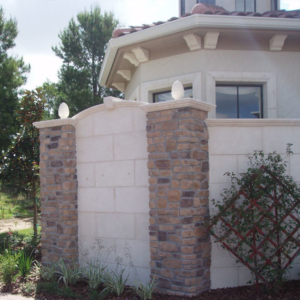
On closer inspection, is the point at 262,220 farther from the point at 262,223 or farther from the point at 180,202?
the point at 180,202

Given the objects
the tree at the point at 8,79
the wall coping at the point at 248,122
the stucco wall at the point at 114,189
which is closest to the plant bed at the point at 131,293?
the stucco wall at the point at 114,189

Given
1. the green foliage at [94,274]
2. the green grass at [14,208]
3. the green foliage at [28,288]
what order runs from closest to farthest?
the green foliage at [94,274] < the green foliage at [28,288] < the green grass at [14,208]

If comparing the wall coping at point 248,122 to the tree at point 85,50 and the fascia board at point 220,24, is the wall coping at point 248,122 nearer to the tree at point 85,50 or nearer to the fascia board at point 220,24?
the fascia board at point 220,24

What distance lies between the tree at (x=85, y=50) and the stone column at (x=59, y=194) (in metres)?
11.8

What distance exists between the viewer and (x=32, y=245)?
7930 millimetres

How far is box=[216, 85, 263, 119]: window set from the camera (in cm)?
715

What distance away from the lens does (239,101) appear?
7.20m

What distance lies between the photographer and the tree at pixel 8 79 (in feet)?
41.1

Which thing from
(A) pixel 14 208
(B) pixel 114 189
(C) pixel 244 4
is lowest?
(A) pixel 14 208

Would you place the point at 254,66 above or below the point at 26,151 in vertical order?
above

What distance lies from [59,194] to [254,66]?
446 centimetres

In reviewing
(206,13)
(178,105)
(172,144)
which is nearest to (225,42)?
(206,13)

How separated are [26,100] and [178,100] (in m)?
5.62

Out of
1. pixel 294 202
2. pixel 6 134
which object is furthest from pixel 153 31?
pixel 6 134
